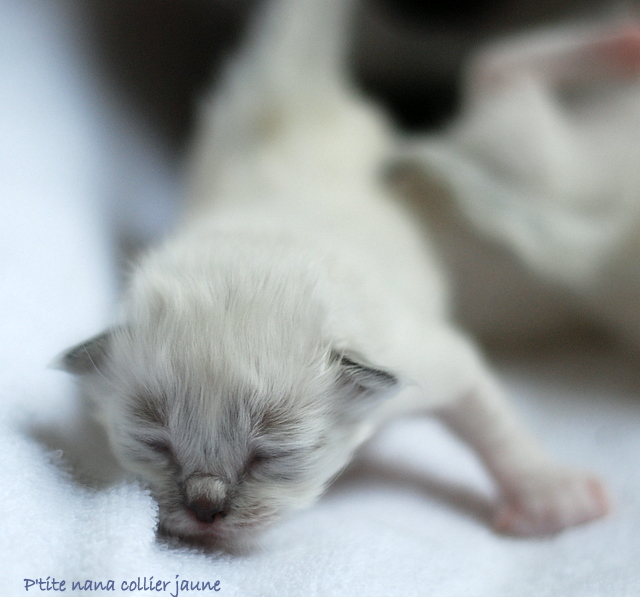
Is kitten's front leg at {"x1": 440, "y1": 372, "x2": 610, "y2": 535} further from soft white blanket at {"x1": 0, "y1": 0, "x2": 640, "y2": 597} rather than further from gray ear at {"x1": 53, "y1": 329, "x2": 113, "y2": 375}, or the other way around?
gray ear at {"x1": 53, "y1": 329, "x2": 113, "y2": 375}

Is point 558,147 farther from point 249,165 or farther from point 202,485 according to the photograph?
point 202,485

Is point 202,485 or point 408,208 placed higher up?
point 408,208

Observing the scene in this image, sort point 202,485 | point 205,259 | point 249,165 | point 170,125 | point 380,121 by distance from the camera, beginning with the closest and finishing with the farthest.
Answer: point 202,485, point 205,259, point 249,165, point 380,121, point 170,125

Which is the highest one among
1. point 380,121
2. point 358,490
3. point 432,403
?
point 380,121

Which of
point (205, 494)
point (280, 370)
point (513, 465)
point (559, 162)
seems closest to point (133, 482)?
point (205, 494)

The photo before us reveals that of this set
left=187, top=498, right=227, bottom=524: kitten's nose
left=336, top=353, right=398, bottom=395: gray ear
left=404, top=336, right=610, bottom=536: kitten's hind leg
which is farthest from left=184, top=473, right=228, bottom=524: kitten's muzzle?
left=404, top=336, right=610, bottom=536: kitten's hind leg

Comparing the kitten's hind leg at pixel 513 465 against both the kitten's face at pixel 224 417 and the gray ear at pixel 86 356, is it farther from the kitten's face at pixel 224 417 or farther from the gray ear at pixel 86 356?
the gray ear at pixel 86 356

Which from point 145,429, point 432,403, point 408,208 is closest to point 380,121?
point 408,208

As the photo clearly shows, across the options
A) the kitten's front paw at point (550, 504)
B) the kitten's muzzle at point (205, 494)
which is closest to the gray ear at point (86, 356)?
the kitten's muzzle at point (205, 494)
